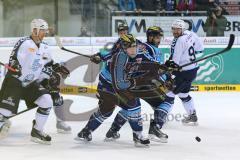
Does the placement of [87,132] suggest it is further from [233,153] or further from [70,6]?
[70,6]

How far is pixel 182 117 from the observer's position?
657cm

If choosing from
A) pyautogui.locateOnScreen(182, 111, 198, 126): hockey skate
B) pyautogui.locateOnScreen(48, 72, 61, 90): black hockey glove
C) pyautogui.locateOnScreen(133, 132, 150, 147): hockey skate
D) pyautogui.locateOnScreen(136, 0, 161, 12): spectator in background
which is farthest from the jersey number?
pyautogui.locateOnScreen(136, 0, 161, 12): spectator in background

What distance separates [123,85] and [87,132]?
2.07ft

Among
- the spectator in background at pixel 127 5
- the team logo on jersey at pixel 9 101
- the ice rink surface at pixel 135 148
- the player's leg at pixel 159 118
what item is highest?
the spectator in background at pixel 127 5

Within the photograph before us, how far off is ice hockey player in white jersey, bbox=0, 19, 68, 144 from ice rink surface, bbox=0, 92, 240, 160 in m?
0.23

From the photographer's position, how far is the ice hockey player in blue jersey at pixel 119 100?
4.72m

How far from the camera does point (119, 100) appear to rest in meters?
4.84

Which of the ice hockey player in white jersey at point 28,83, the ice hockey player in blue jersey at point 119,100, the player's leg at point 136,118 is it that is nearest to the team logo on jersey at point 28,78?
the ice hockey player in white jersey at point 28,83

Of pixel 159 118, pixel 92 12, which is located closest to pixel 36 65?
pixel 159 118

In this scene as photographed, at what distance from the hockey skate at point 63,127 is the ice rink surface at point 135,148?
0.21ft

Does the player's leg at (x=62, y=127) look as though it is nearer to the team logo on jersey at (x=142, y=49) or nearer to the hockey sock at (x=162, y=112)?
the hockey sock at (x=162, y=112)

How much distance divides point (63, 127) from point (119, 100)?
97 centimetres

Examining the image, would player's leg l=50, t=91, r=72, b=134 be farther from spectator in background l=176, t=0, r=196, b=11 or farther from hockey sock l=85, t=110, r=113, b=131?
spectator in background l=176, t=0, r=196, b=11

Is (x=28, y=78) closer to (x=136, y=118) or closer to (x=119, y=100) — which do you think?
(x=119, y=100)
